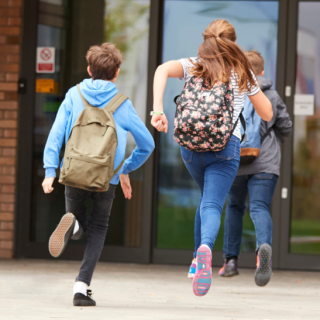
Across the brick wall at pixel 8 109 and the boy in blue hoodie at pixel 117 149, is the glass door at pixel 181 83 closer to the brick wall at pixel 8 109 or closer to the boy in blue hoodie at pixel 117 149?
the brick wall at pixel 8 109

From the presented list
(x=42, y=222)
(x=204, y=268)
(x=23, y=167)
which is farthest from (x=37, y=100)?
(x=204, y=268)

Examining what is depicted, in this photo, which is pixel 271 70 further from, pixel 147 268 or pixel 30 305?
pixel 30 305

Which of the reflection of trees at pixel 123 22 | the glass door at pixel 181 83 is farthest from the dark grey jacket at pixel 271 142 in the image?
the reflection of trees at pixel 123 22

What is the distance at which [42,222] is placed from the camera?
628 centimetres

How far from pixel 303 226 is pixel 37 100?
10.7 ft

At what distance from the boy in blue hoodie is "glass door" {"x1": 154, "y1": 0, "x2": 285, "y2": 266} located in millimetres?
2390

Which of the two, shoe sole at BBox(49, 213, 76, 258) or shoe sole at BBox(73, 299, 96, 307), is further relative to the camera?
shoe sole at BBox(73, 299, 96, 307)

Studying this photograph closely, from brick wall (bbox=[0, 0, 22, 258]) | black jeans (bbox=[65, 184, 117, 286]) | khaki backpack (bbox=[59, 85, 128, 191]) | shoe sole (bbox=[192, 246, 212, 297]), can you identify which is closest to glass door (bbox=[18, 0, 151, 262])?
brick wall (bbox=[0, 0, 22, 258])

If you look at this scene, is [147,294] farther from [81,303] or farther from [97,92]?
[97,92]

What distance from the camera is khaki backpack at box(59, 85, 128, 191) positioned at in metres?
3.44

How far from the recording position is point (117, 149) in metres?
3.67

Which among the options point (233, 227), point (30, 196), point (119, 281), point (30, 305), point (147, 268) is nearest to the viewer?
point (30, 305)

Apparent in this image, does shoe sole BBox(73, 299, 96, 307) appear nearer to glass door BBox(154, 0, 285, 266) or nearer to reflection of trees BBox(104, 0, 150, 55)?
glass door BBox(154, 0, 285, 266)

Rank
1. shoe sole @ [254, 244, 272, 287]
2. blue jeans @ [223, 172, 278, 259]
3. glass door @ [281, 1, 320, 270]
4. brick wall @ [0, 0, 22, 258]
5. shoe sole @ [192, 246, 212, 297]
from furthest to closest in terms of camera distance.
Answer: brick wall @ [0, 0, 22, 258] → glass door @ [281, 1, 320, 270] → blue jeans @ [223, 172, 278, 259] → shoe sole @ [254, 244, 272, 287] → shoe sole @ [192, 246, 212, 297]
